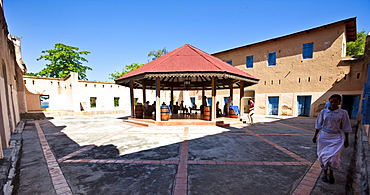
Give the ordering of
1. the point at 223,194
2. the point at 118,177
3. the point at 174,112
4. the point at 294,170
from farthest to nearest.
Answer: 1. the point at 174,112
2. the point at 294,170
3. the point at 118,177
4. the point at 223,194

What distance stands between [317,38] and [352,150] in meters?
12.6

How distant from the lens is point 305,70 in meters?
13.4

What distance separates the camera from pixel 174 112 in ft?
41.1

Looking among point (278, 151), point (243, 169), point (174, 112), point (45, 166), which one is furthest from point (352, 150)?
point (174, 112)

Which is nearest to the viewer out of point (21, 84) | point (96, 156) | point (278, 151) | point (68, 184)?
point (68, 184)

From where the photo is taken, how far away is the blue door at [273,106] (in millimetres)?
15062

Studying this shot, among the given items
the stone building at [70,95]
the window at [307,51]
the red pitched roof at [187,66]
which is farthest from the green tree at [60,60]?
the window at [307,51]

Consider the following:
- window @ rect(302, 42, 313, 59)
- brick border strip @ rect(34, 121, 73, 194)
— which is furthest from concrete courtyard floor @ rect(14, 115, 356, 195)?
window @ rect(302, 42, 313, 59)

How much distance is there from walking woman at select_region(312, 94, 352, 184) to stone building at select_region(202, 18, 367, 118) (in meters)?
12.6

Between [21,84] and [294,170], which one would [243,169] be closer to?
[294,170]

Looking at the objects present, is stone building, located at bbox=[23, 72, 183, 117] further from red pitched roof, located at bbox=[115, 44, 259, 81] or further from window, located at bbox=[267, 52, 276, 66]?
window, located at bbox=[267, 52, 276, 66]

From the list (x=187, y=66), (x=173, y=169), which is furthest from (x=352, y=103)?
(x=173, y=169)

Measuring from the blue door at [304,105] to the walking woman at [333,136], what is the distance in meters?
13.6

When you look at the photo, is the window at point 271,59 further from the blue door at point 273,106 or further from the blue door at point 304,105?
the blue door at point 304,105
